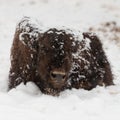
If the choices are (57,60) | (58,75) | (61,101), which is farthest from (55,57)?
(61,101)

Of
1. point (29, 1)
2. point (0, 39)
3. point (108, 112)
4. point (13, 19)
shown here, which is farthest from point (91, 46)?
point (29, 1)

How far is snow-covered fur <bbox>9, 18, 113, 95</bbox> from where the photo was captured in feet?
17.6

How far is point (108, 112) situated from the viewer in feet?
16.2

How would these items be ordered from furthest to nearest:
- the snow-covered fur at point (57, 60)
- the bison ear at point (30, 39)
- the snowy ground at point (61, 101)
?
the bison ear at point (30, 39), the snow-covered fur at point (57, 60), the snowy ground at point (61, 101)

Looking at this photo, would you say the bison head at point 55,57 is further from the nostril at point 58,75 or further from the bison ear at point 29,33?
the bison ear at point 29,33

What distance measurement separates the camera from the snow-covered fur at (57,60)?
5.35 m

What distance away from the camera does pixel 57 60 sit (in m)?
5.29

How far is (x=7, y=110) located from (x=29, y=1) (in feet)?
25.0

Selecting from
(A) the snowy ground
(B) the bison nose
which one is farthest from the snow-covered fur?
(A) the snowy ground

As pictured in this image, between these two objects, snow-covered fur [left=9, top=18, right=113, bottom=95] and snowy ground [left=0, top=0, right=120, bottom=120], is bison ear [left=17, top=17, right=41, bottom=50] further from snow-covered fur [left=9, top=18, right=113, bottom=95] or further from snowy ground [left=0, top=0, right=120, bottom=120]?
snowy ground [left=0, top=0, right=120, bottom=120]

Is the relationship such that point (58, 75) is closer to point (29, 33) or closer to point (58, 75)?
point (58, 75)

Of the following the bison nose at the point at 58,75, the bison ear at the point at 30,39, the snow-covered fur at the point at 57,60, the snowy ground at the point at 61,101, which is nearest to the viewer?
the snowy ground at the point at 61,101

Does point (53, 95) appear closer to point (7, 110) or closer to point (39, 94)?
point (39, 94)

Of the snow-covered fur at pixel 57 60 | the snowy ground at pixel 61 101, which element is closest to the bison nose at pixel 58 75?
the snow-covered fur at pixel 57 60
